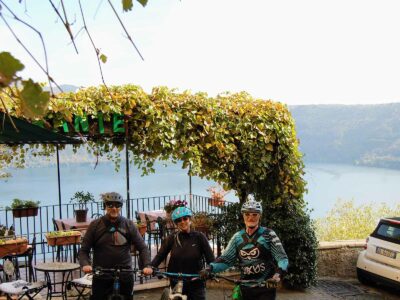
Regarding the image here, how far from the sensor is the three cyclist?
5.48m

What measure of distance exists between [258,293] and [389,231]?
5828mm

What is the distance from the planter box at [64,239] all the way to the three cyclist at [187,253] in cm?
358

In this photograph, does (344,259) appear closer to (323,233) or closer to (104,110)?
(104,110)

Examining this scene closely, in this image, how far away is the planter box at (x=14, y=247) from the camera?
8.12m

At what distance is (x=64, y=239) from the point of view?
28.9 ft

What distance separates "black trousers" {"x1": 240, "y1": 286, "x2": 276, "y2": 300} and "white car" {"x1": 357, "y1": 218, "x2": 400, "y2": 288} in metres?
5.19

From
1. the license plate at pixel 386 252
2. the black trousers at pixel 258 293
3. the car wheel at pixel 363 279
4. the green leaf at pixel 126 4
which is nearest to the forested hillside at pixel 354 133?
the car wheel at pixel 363 279

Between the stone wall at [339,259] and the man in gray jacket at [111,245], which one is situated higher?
the man in gray jacket at [111,245]

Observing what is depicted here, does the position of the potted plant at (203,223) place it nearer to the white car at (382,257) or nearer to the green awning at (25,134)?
the white car at (382,257)

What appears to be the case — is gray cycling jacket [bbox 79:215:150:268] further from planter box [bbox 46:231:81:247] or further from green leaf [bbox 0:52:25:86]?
green leaf [bbox 0:52:25:86]

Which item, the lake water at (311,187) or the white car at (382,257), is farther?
the lake water at (311,187)

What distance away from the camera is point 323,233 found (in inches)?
1107

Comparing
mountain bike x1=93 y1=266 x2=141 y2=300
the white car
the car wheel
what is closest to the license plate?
the white car

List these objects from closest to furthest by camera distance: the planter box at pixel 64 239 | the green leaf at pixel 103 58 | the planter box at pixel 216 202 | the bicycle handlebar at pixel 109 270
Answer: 1. the green leaf at pixel 103 58
2. the bicycle handlebar at pixel 109 270
3. the planter box at pixel 64 239
4. the planter box at pixel 216 202
